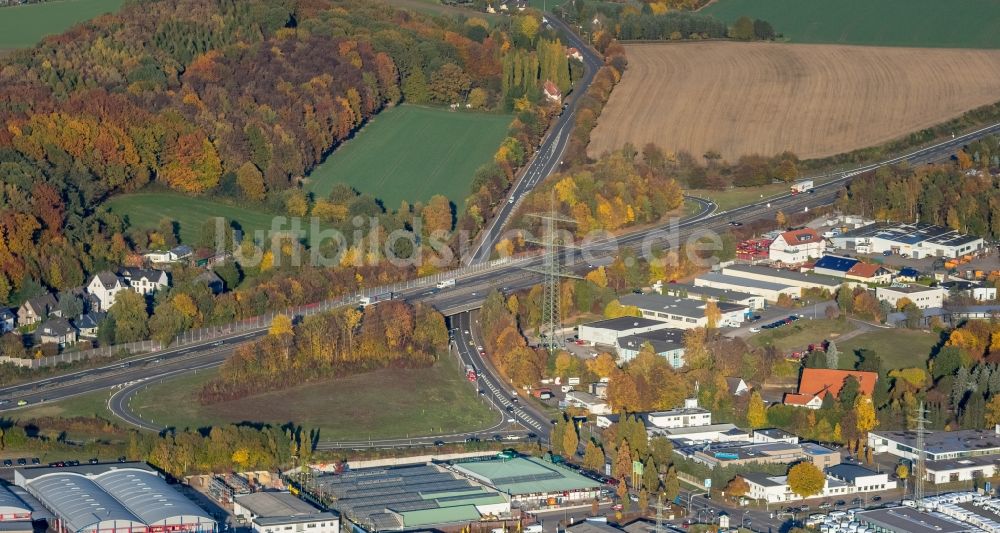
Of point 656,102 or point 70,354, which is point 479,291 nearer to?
point 70,354

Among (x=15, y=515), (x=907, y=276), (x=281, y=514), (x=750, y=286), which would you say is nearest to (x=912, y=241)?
(x=907, y=276)

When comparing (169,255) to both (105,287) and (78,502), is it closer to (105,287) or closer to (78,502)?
(105,287)

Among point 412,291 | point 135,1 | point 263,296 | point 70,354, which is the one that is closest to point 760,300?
point 412,291

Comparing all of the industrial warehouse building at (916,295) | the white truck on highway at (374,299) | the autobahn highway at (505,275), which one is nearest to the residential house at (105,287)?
the autobahn highway at (505,275)

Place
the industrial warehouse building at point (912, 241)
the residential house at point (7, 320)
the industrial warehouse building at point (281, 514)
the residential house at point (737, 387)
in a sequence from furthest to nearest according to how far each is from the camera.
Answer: the industrial warehouse building at point (912, 241)
the residential house at point (7, 320)
the residential house at point (737, 387)
the industrial warehouse building at point (281, 514)

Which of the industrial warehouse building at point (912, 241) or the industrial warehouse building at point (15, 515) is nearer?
the industrial warehouse building at point (15, 515)

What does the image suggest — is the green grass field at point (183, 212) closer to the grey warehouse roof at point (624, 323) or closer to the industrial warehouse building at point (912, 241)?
the grey warehouse roof at point (624, 323)

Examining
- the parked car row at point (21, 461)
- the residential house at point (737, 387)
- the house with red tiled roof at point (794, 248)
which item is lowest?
the parked car row at point (21, 461)
